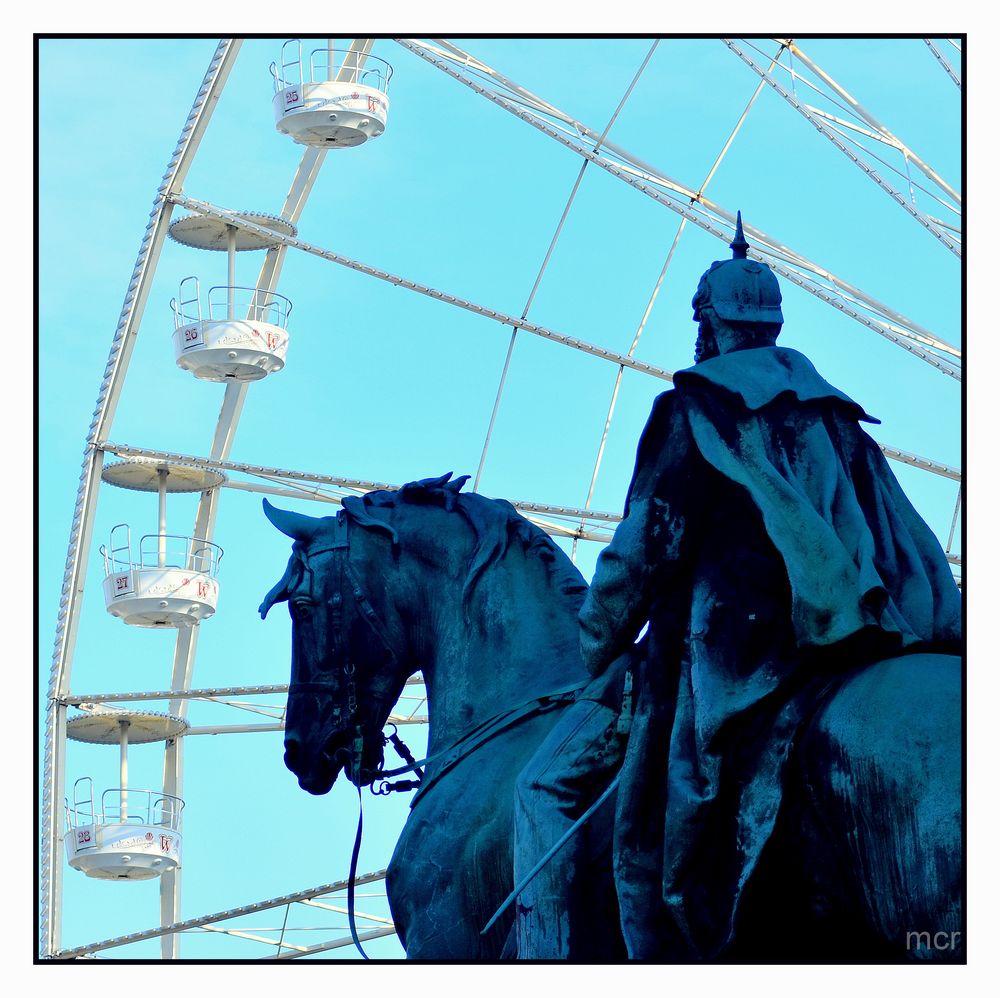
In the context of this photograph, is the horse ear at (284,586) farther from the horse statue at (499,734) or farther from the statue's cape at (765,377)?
the statue's cape at (765,377)

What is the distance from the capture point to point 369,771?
7789 millimetres

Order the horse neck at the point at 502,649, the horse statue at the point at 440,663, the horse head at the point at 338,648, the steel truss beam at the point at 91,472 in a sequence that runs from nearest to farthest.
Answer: the horse statue at the point at 440,663
the horse neck at the point at 502,649
the horse head at the point at 338,648
the steel truss beam at the point at 91,472

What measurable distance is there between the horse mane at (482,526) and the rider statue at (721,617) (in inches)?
24.1

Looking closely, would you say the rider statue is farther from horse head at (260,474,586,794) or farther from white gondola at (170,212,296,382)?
white gondola at (170,212,296,382)

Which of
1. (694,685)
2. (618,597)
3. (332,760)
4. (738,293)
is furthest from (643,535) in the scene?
(332,760)

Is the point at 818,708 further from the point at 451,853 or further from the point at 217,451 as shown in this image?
the point at 217,451

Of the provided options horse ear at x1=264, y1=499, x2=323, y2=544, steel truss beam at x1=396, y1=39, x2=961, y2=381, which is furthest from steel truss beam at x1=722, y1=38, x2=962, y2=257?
horse ear at x1=264, y1=499, x2=323, y2=544

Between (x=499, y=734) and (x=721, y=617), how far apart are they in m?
0.96

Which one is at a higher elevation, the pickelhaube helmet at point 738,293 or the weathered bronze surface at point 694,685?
the pickelhaube helmet at point 738,293

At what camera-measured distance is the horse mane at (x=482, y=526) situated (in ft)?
24.9

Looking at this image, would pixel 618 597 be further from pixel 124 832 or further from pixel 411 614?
pixel 124 832

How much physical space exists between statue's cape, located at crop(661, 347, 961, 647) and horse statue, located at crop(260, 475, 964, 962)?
0.76 feet

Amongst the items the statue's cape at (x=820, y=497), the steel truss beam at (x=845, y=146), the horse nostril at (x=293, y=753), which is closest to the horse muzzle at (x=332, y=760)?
the horse nostril at (x=293, y=753)
